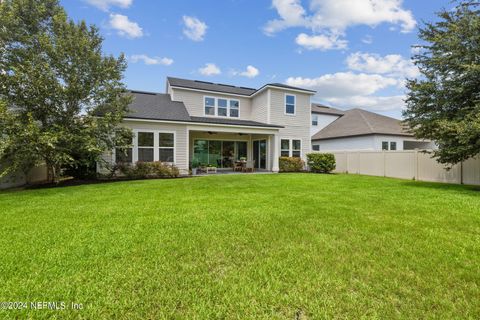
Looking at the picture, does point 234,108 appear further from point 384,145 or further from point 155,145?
point 384,145

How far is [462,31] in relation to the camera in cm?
838

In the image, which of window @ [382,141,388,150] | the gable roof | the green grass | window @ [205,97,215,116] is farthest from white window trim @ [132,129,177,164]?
window @ [382,141,388,150]

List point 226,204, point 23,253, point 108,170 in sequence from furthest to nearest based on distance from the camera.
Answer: point 108,170 < point 226,204 < point 23,253

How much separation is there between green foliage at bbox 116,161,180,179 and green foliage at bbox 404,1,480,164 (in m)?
11.6

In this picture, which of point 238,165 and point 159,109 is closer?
point 159,109

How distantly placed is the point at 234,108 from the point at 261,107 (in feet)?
7.05

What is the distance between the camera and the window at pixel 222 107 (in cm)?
1727

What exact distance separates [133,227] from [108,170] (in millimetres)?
8920

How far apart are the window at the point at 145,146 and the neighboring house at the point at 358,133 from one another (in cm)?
1660

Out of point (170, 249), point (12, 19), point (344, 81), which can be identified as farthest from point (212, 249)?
point (344, 81)

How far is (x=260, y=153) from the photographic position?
17.7 meters

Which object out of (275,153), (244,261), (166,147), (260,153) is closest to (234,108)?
(260,153)

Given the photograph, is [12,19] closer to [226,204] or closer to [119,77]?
[119,77]

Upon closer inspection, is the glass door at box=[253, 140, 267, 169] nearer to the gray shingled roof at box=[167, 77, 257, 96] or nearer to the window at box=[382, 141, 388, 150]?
the gray shingled roof at box=[167, 77, 257, 96]
